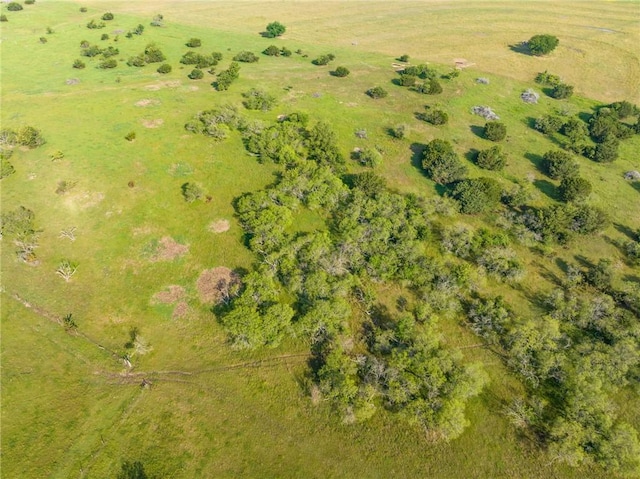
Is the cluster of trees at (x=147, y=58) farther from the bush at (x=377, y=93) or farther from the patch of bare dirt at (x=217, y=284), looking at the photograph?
the patch of bare dirt at (x=217, y=284)

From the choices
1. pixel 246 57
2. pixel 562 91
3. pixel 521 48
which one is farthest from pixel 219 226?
pixel 521 48

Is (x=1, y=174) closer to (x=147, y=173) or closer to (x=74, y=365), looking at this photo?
(x=147, y=173)

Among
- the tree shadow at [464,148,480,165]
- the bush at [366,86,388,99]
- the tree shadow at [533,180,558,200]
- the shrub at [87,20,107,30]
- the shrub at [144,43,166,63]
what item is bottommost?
the tree shadow at [533,180,558,200]

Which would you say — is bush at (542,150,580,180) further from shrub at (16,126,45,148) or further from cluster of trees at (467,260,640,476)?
shrub at (16,126,45,148)

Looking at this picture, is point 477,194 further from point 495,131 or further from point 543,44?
point 543,44

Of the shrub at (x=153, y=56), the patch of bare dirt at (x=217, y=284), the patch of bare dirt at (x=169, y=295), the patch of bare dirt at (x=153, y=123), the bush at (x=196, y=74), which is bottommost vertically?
the patch of bare dirt at (x=169, y=295)

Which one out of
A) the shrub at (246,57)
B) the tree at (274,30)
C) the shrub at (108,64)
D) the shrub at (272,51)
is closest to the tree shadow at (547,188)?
the shrub at (246,57)

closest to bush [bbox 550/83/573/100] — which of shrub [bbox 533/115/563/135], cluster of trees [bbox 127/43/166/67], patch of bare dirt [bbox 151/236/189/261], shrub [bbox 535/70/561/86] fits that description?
shrub [bbox 535/70/561/86]
